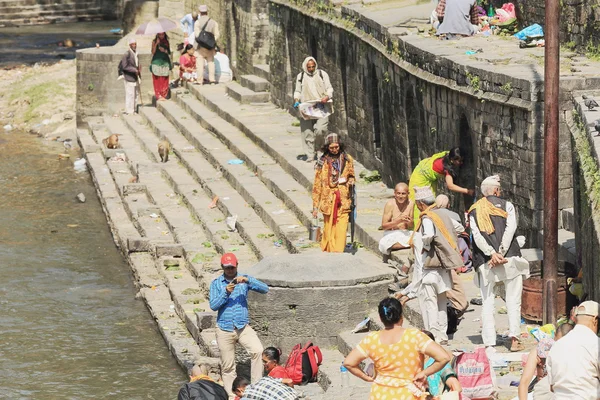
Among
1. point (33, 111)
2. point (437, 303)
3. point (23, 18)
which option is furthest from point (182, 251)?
point (23, 18)

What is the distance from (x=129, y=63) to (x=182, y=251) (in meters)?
10.3

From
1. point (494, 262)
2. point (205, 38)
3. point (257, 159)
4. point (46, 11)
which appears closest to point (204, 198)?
point (257, 159)

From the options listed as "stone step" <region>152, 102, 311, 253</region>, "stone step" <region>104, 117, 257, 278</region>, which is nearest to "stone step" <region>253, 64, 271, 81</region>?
"stone step" <region>152, 102, 311, 253</region>

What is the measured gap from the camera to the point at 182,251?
1858 cm

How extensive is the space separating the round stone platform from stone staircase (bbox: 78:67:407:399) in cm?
24

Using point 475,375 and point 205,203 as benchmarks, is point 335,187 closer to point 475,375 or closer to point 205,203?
point 475,375

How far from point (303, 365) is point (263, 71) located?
14828 millimetres

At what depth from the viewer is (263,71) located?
27375mm

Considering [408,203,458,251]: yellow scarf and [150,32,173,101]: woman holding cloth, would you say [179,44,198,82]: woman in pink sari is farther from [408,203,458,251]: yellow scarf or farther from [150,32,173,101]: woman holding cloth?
[408,203,458,251]: yellow scarf

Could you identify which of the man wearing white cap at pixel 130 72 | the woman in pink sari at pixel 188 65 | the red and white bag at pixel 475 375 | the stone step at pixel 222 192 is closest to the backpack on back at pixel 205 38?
the woman in pink sari at pixel 188 65

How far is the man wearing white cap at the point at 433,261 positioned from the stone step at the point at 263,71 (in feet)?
48.8

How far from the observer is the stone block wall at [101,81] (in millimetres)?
29453

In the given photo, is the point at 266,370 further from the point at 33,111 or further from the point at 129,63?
the point at 33,111

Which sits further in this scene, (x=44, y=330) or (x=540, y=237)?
(x=44, y=330)
